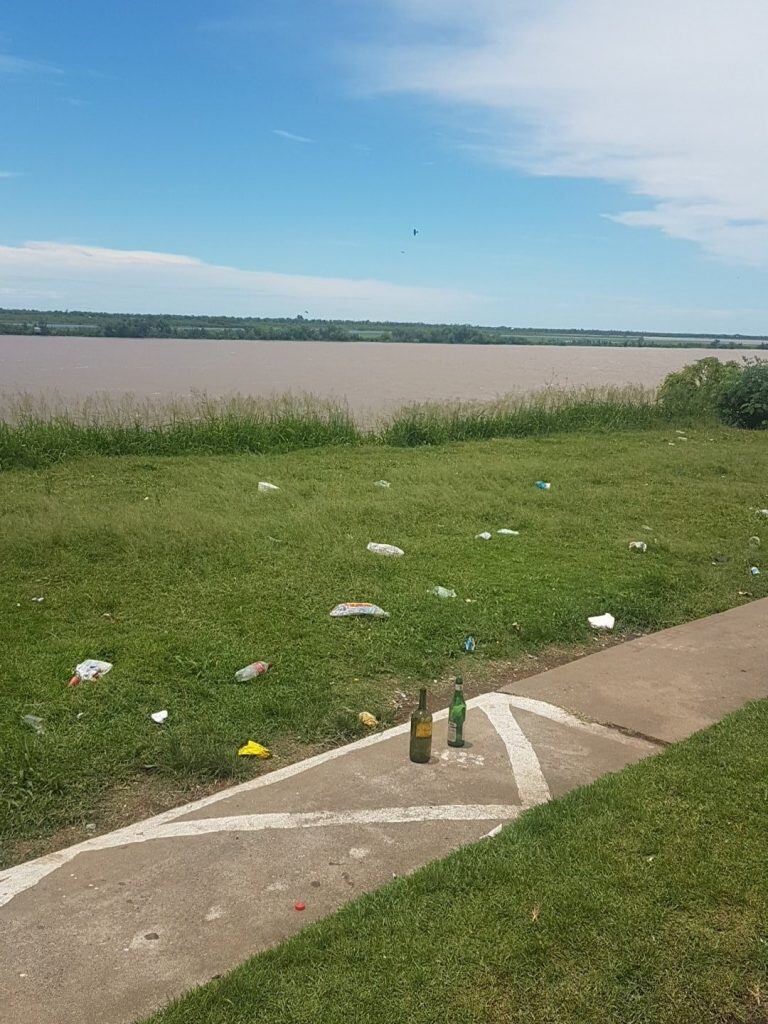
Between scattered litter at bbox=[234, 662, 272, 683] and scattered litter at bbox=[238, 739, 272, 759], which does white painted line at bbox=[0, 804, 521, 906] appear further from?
scattered litter at bbox=[234, 662, 272, 683]

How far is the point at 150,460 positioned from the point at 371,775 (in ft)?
29.3

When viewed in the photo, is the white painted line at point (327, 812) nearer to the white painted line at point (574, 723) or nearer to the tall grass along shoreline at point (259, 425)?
the white painted line at point (574, 723)

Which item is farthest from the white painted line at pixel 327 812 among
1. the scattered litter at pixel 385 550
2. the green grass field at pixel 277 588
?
the scattered litter at pixel 385 550

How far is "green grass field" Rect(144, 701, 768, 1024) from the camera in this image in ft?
8.02

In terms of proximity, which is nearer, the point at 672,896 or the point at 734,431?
the point at 672,896

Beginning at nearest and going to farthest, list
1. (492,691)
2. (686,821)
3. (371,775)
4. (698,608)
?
(686,821)
(371,775)
(492,691)
(698,608)

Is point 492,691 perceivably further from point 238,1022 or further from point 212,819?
point 238,1022

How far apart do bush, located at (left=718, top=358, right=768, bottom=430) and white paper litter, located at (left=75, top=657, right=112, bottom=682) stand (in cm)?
1553

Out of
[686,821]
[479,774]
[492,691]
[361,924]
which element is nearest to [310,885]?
[361,924]

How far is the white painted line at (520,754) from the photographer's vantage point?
3.73m

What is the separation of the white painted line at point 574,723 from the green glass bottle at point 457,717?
557 mm

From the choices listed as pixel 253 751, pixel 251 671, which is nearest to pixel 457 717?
pixel 253 751

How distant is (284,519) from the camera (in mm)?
8422

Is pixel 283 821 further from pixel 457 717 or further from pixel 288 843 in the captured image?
pixel 457 717
